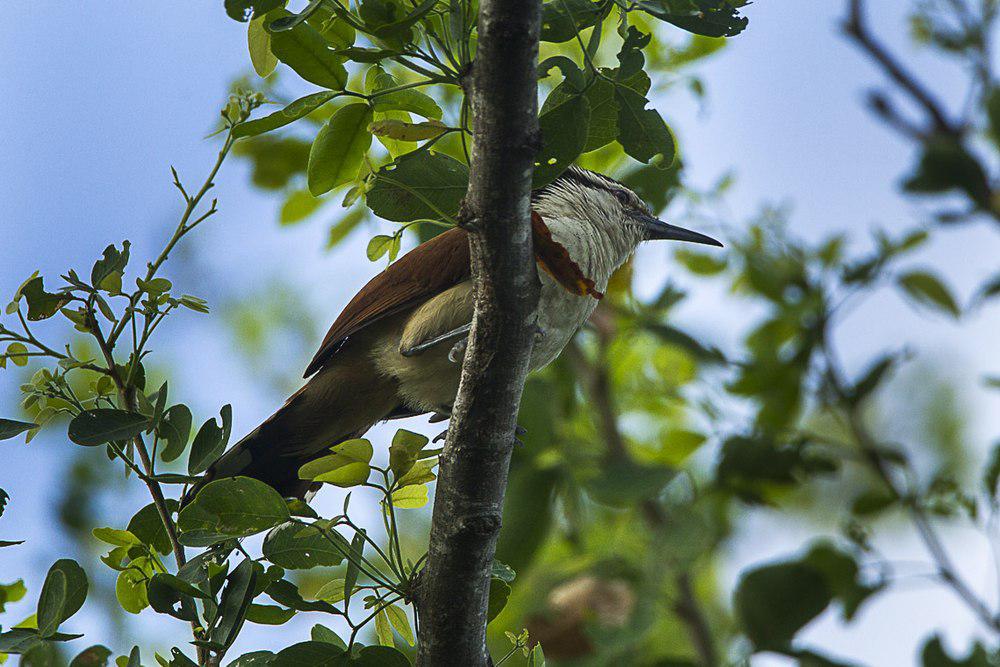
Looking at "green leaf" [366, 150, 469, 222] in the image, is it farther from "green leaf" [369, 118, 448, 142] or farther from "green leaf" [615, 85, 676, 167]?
"green leaf" [615, 85, 676, 167]

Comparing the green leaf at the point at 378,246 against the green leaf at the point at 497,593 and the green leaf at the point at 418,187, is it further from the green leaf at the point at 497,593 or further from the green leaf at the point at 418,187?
the green leaf at the point at 497,593

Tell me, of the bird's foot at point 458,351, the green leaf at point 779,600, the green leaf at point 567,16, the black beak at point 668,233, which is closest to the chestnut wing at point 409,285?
the bird's foot at point 458,351

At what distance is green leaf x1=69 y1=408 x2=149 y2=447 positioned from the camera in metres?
1.75

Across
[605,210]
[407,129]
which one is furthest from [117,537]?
[605,210]

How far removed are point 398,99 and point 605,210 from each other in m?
1.67

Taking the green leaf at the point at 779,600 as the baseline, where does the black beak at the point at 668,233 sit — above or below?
above

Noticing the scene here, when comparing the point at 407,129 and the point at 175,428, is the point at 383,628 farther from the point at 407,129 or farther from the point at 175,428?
the point at 407,129

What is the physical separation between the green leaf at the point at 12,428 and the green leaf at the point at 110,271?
0.95ft

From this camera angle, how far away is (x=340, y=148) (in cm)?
199

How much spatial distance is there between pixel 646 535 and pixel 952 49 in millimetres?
2492

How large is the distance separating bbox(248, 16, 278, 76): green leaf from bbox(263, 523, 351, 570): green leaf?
0.96 metres

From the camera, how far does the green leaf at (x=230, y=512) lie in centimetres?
186

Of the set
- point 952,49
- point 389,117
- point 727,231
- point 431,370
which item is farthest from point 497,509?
point 952,49

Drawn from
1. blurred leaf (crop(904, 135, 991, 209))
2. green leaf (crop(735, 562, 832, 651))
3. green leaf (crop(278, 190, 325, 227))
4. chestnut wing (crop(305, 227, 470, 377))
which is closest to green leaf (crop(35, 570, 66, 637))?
chestnut wing (crop(305, 227, 470, 377))
